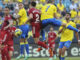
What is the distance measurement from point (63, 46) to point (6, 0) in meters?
7.87

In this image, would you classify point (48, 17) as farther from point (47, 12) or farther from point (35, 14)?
point (35, 14)

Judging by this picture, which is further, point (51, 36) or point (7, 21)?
point (51, 36)

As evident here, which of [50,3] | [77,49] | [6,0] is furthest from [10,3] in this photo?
[50,3]

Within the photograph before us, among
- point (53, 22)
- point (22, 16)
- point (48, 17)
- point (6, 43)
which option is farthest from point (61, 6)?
point (6, 43)

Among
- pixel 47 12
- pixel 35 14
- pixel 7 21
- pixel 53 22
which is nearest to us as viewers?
pixel 7 21

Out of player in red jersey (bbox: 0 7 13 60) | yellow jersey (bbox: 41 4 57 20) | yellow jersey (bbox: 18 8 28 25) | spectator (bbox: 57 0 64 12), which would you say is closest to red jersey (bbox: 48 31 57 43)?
yellow jersey (bbox: 18 8 28 25)

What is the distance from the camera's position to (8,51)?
1122cm

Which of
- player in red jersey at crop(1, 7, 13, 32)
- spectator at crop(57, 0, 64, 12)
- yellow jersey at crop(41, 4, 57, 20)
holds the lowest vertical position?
player in red jersey at crop(1, 7, 13, 32)

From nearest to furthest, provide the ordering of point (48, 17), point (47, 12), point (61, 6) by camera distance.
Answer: point (48, 17) → point (47, 12) → point (61, 6)

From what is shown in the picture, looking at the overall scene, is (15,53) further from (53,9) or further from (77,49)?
(53,9)

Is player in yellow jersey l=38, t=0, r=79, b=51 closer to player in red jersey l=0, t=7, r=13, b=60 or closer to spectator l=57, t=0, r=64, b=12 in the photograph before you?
player in red jersey l=0, t=7, r=13, b=60

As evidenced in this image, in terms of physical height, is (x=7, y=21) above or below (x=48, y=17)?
below

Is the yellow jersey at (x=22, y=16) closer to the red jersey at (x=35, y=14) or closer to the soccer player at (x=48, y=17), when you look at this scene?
the red jersey at (x=35, y=14)

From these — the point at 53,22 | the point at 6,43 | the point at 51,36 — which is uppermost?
the point at 53,22
